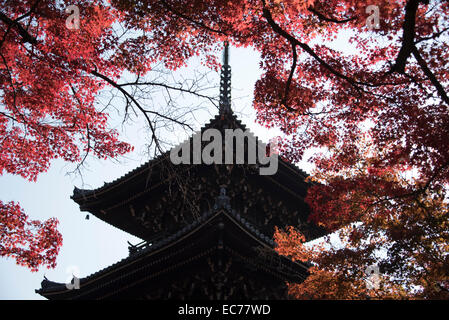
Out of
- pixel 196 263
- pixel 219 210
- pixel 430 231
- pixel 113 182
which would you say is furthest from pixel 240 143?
pixel 430 231

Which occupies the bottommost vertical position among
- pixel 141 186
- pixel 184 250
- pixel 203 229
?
pixel 184 250

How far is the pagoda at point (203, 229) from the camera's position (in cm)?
1099

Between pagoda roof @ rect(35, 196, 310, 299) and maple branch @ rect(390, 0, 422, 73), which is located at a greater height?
maple branch @ rect(390, 0, 422, 73)

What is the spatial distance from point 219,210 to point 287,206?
514 cm

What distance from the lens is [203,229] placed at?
10820mm

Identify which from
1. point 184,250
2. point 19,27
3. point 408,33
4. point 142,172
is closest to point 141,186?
point 142,172

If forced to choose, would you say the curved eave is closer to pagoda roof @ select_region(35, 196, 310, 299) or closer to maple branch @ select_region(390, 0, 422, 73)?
pagoda roof @ select_region(35, 196, 310, 299)

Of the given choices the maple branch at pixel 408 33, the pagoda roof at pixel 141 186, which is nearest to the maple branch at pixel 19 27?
the pagoda roof at pixel 141 186

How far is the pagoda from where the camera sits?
10992 millimetres

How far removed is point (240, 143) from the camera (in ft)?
41.8

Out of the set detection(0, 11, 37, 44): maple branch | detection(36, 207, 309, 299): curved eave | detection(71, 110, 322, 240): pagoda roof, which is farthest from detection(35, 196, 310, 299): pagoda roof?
detection(0, 11, 37, 44): maple branch

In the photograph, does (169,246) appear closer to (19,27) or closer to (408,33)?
(19,27)

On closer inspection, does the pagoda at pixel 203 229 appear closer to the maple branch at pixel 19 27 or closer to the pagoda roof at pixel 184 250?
the pagoda roof at pixel 184 250

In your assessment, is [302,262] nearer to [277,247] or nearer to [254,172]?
[277,247]
